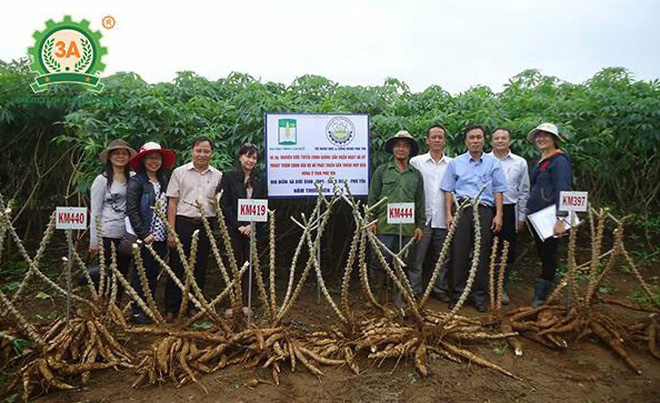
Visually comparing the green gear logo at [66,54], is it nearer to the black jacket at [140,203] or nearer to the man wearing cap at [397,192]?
the black jacket at [140,203]

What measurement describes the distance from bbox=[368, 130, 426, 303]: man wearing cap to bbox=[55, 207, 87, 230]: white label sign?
2.10m

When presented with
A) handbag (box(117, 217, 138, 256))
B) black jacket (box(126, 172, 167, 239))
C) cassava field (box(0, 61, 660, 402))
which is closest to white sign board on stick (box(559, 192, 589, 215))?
cassava field (box(0, 61, 660, 402))

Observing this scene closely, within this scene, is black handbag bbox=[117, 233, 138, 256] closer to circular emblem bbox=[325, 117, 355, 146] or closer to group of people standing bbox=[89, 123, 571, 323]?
group of people standing bbox=[89, 123, 571, 323]

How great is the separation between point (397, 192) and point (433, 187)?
387 mm

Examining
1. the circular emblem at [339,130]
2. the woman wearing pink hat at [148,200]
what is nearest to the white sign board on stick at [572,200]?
the circular emblem at [339,130]

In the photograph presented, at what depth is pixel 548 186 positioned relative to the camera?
12.6 feet

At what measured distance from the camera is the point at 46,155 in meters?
5.97

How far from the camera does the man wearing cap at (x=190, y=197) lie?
3.72 meters

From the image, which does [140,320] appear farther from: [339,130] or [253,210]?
[339,130]

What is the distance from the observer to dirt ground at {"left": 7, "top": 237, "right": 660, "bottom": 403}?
2727mm

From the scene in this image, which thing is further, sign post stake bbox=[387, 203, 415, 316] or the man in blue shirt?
the man in blue shirt

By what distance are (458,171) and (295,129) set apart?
1.40 m

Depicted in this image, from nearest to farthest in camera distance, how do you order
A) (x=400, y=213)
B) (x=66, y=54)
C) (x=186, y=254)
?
(x=400, y=213)
(x=186, y=254)
(x=66, y=54)

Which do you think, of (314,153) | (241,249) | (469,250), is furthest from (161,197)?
(469,250)
